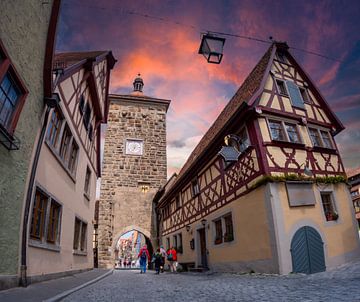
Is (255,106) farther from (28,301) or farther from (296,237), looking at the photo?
(28,301)

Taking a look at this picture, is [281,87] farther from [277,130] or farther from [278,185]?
[278,185]

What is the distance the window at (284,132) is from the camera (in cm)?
1017

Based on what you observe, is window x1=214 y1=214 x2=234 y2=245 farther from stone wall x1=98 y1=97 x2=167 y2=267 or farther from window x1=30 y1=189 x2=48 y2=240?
stone wall x1=98 y1=97 x2=167 y2=267

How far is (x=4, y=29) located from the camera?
16.0ft

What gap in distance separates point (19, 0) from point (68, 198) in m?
6.30

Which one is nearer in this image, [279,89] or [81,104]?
[81,104]

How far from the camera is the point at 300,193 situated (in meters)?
9.04

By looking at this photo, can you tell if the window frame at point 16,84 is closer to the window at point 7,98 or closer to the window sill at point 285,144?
the window at point 7,98

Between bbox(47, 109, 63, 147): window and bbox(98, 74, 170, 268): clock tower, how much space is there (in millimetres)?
14940

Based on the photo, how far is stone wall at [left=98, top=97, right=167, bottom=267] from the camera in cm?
2225

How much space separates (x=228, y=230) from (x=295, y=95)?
6.37m

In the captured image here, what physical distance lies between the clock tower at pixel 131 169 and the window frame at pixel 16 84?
17.9m

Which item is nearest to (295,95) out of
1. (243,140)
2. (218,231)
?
(243,140)

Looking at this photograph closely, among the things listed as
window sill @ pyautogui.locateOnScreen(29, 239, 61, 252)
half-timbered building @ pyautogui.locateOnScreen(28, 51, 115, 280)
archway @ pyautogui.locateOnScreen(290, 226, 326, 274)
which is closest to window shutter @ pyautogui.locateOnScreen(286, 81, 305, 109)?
archway @ pyautogui.locateOnScreen(290, 226, 326, 274)
